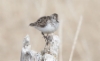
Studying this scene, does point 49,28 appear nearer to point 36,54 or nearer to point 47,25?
point 47,25

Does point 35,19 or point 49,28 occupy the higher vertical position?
point 49,28

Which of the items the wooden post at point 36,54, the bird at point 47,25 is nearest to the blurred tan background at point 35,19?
the bird at point 47,25

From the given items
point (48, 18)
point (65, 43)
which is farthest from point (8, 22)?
point (48, 18)

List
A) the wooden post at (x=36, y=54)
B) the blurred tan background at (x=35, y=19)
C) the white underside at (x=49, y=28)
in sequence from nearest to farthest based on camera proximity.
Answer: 1. the wooden post at (x=36, y=54)
2. the white underside at (x=49, y=28)
3. the blurred tan background at (x=35, y=19)

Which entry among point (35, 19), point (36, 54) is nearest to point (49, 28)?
point (36, 54)

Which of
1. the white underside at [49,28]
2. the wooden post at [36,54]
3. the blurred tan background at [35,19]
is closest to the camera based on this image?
the wooden post at [36,54]

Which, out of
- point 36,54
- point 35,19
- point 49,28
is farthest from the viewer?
point 35,19

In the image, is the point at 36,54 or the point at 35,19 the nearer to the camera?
the point at 36,54

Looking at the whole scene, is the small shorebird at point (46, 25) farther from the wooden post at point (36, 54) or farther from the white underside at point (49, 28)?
the wooden post at point (36, 54)

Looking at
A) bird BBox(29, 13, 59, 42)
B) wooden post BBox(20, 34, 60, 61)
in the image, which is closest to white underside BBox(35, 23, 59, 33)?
bird BBox(29, 13, 59, 42)

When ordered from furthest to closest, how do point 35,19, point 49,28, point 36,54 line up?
point 35,19 → point 49,28 → point 36,54

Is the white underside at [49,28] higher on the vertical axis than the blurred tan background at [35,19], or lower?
higher
